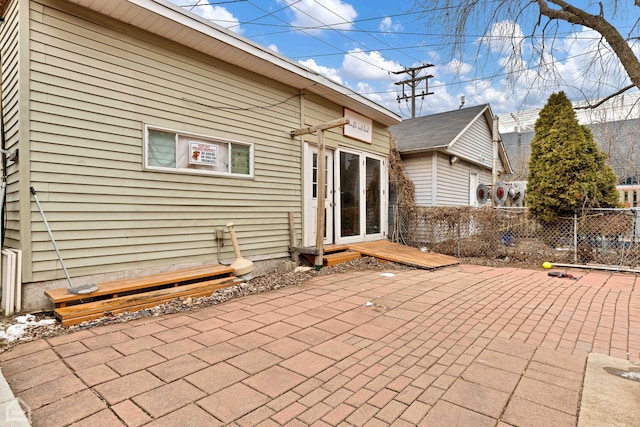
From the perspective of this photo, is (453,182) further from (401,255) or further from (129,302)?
(129,302)

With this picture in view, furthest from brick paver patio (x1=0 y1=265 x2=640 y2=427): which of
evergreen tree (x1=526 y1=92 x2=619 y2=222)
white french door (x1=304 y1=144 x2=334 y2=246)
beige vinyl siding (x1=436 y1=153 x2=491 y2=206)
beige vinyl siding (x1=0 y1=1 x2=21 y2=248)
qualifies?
beige vinyl siding (x1=436 y1=153 x2=491 y2=206)

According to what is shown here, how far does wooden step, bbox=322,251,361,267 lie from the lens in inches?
243

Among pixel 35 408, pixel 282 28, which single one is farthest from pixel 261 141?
pixel 282 28

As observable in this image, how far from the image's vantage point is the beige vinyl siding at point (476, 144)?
11445 mm

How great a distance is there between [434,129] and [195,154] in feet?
31.4

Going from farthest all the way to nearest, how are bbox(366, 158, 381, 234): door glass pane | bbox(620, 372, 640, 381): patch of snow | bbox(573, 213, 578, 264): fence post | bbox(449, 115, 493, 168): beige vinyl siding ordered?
bbox(449, 115, 493, 168): beige vinyl siding → bbox(366, 158, 381, 234): door glass pane → bbox(573, 213, 578, 264): fence post → bbox(620, 372, 640, 381): patch of snow

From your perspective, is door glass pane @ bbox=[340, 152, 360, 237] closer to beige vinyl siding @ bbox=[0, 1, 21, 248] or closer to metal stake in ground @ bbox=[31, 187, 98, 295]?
metal stake in ground @ bbox=[31, 187, 98, 295]

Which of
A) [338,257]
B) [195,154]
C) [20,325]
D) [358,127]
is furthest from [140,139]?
[358,127]

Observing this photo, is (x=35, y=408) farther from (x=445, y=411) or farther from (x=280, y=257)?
(x=280, y=257)

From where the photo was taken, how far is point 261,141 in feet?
19.0

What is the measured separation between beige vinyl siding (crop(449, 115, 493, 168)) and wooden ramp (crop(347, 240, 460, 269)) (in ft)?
15.6

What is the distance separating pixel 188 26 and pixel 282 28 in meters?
6.21

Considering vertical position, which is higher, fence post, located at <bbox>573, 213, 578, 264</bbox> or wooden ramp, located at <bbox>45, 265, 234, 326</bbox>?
fence post, located at <bbox>573, 213, 578, 264</bbox>

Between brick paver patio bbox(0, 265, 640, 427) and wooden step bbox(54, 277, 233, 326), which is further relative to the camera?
wooden step bbox(54, 277, 233, 326)
